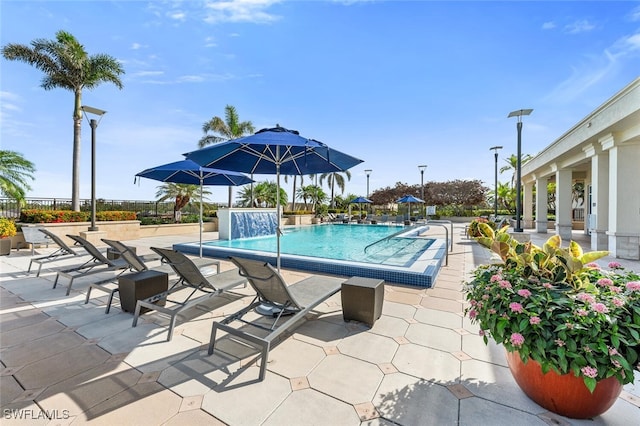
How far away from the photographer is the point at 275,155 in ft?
15.4

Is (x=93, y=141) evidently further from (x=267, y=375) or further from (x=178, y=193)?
(x=267, y=375)

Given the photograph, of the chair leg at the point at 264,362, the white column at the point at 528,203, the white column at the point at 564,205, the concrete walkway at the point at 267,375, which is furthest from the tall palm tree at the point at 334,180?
the chair leg at the point at 264,362

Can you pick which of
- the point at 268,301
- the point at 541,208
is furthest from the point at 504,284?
the point at 541,208

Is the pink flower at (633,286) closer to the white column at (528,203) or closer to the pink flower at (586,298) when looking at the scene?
the pink flower at (586,298)

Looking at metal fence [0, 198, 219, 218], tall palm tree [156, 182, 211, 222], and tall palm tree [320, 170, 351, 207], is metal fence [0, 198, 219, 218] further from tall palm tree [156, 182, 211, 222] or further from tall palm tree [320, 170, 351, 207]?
tall palm tree [320, 170, 351, 207]

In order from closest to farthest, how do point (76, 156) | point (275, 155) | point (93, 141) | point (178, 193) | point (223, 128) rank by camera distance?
point (275, 155) < point (93, 141) < point (76, 156) < point (178, 193) < point (223, 128)

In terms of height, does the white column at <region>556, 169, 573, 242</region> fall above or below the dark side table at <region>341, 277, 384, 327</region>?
above

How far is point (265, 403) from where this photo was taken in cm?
201

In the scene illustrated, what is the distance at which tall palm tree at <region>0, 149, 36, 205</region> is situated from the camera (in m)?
11.8

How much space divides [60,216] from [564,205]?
21.8m

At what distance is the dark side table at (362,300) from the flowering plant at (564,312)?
1.33 m

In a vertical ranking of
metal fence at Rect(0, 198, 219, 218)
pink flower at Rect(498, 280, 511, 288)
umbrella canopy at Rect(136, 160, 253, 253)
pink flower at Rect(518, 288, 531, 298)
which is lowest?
pink flower at Rect(518, 288, 531, 298)

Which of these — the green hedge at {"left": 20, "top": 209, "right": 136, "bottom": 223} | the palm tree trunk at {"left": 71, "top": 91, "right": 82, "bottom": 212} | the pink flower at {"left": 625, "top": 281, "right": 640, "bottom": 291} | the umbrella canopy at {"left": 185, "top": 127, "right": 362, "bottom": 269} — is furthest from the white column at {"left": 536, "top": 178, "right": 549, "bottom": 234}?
the palm tree trunk at {"left": 71, "top": 91, "right": 82, "bottom": 212}

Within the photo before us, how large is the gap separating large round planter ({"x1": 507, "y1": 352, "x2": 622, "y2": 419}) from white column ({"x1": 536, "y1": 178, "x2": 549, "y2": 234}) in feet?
56.9
